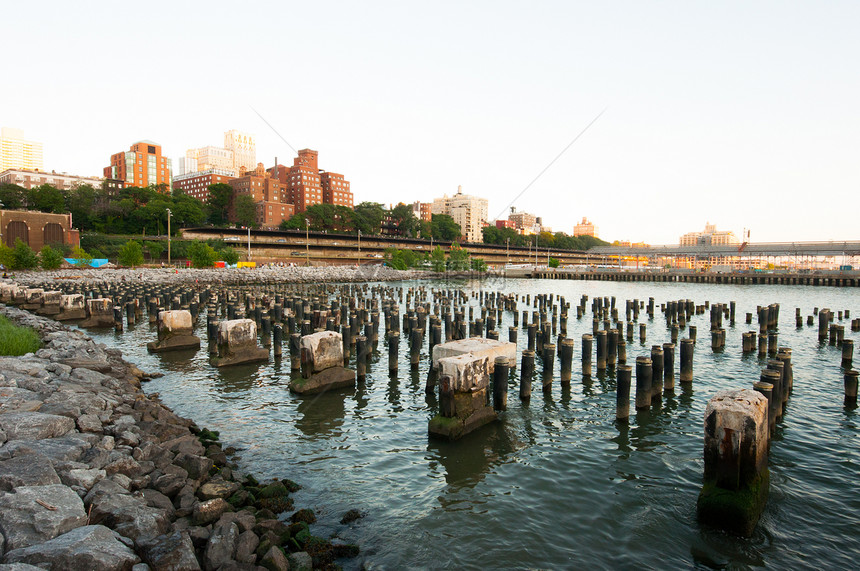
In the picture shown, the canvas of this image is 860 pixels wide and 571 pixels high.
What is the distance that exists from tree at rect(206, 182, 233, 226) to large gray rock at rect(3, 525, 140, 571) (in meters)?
131

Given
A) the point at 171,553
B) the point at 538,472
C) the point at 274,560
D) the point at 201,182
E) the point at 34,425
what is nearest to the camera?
the point at 171,553

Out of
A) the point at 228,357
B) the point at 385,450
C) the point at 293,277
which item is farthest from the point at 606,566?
the point at 293,277

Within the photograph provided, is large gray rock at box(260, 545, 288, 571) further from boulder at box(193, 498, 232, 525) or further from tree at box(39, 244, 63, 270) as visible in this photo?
tree at box(39, 244, 63, 270)

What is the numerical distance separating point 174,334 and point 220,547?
666 inches

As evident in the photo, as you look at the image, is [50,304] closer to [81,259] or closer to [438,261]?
[81,259]

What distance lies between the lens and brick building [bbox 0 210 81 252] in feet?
242

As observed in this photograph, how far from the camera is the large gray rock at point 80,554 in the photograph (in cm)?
452

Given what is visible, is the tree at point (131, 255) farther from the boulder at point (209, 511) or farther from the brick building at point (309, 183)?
the brick building at point (309, 183)

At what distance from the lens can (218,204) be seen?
12619cm

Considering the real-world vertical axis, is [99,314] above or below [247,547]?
above

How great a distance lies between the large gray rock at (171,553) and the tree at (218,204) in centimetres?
13139

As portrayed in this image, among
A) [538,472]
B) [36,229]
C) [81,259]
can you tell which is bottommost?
[538,472]

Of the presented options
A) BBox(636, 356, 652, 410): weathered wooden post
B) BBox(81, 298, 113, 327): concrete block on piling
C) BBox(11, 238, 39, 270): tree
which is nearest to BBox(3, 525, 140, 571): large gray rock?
BBox(636, 356, 652, 410): weathered wooden post

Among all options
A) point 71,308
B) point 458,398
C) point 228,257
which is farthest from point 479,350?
point 228,257
